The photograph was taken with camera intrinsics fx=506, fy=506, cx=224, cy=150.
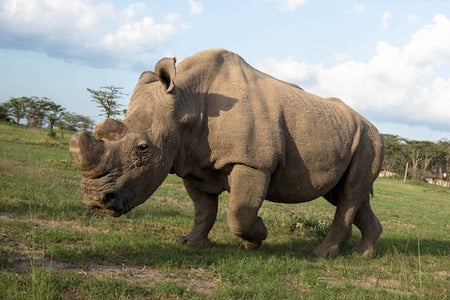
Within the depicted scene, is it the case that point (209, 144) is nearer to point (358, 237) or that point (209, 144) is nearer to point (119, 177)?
point (119, 177)

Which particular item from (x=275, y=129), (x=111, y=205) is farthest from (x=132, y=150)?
(x=275, y=129)

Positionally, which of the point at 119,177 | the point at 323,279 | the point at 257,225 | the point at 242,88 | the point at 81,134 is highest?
the point at 242,88

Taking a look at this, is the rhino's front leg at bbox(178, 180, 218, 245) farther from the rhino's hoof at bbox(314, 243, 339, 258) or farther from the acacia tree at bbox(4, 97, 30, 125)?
the acacia tree at bbox(4, 97, 30, 125)

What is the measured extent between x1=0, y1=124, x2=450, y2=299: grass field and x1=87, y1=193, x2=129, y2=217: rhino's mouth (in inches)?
21.1

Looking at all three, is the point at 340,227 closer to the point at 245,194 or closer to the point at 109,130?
the point at 245,194

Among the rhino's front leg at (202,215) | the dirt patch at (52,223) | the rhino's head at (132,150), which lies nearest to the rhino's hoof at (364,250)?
the rhino's front leg at (202,215)

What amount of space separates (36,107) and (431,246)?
5702cm

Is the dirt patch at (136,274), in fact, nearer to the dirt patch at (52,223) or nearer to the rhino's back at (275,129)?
the rhino's back at (275,129)

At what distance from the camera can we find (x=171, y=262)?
509 centimetres

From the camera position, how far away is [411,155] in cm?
5722

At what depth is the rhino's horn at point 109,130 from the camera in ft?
15.6

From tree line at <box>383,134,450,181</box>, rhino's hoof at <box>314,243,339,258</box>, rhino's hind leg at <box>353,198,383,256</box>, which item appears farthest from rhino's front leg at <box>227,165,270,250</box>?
tree line at <box>383,134,450,181</box>

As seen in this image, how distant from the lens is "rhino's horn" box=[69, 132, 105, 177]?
448 centimetres

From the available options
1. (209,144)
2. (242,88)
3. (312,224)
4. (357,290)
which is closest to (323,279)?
(357,290)
